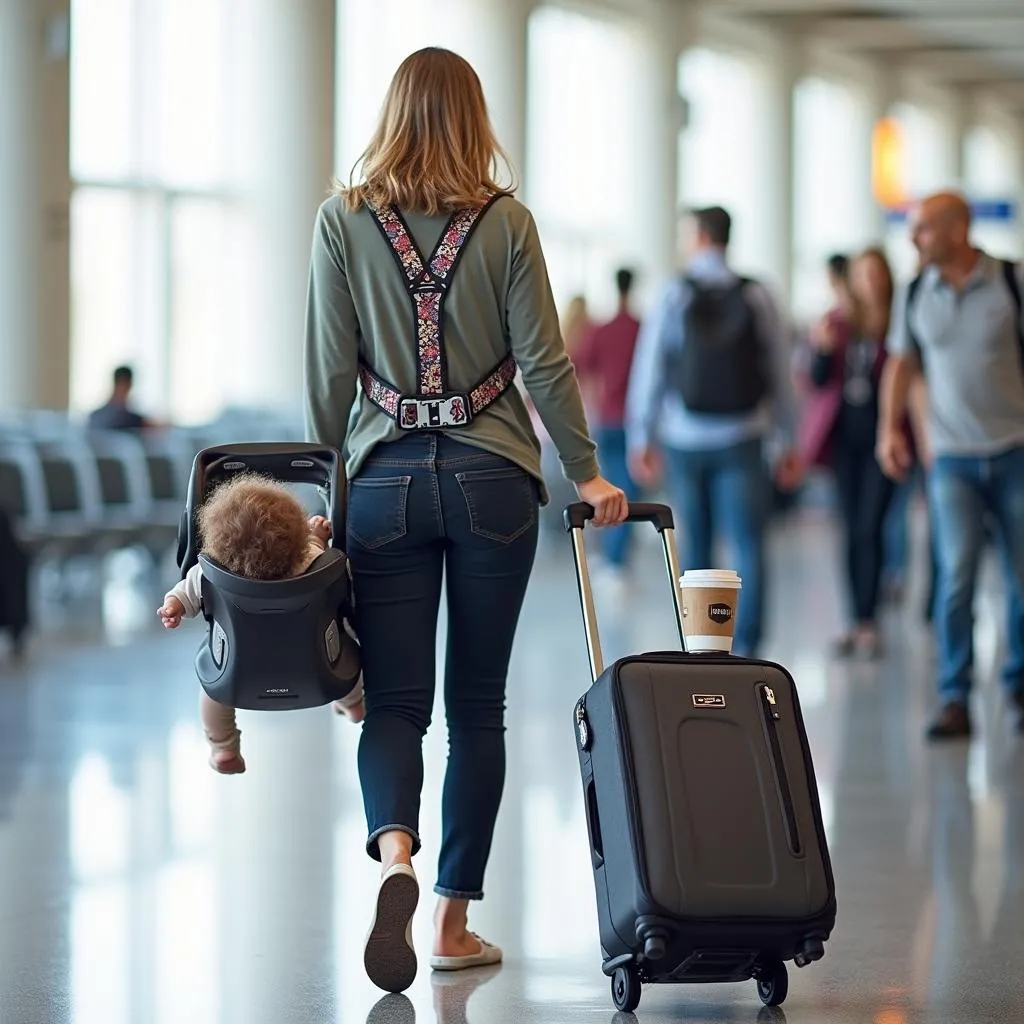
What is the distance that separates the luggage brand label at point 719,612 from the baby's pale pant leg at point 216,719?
0.87 meters

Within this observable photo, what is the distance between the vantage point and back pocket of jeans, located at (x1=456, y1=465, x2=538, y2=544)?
131 inches

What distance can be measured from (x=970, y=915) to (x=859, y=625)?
15.1 ft

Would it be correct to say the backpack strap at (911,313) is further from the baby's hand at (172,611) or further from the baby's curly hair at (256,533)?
the baby's hand at (172,611)

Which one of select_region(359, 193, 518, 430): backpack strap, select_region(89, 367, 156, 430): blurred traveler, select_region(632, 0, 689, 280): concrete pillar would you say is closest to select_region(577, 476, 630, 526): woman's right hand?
select_region(359, 193, 518, 430): backpack strap

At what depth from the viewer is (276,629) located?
313 centimetres

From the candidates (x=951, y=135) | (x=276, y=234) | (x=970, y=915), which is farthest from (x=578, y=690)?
(x=951, y=135)

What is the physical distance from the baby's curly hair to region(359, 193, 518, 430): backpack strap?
296mm

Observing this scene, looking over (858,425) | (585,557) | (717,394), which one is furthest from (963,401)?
(585,557)

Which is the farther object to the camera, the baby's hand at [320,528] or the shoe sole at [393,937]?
the baby's hand at [320,528]

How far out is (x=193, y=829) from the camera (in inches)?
191

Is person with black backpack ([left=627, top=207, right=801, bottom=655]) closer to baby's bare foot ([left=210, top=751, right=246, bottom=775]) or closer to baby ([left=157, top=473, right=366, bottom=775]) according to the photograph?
baby's bare foot ([left=210, top=751, right=246, bottom=775])

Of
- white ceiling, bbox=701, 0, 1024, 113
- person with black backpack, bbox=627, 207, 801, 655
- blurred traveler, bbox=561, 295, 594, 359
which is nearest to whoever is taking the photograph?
person with black backpack, bbox=627, 207, 801, 655

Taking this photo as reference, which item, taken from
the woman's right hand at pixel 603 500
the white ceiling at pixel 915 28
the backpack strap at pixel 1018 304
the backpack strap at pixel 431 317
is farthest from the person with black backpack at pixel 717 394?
the white ceiling at pixel 915 28

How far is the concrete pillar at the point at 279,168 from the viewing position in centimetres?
1716
